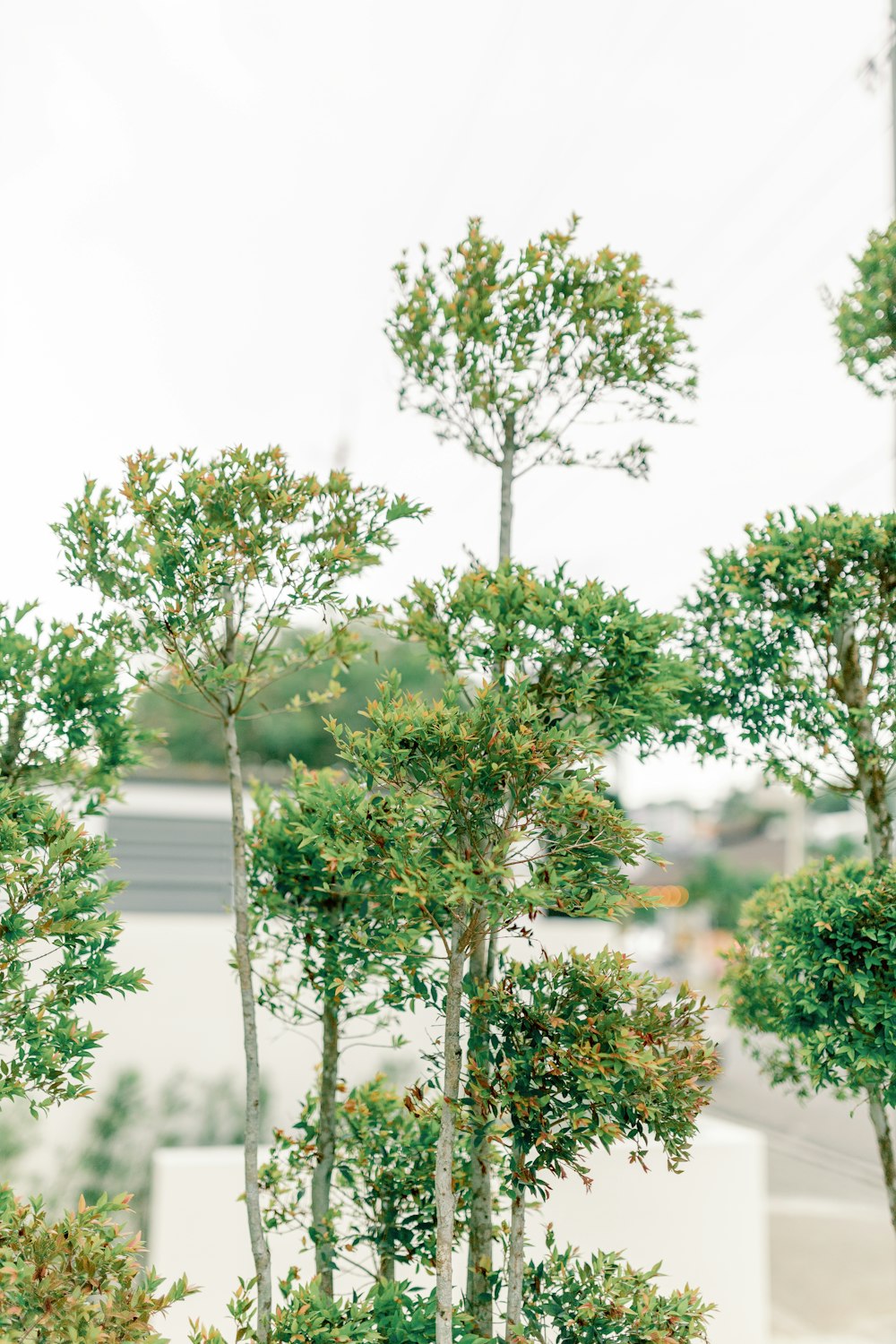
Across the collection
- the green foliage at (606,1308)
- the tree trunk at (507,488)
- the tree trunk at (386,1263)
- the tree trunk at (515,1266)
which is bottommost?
the tree trunk at (386,1263)

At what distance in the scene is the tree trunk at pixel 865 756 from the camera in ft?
11.0

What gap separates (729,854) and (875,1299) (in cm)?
3446

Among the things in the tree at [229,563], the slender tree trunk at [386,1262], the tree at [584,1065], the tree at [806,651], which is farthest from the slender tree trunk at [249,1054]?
the tree at [806,651]

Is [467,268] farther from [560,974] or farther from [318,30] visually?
[318,30]

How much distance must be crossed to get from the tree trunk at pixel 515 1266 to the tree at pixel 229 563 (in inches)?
27.7

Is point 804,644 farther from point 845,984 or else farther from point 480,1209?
point 480,1209

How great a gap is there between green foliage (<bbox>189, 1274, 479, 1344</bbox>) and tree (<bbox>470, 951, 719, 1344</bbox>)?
25 cm

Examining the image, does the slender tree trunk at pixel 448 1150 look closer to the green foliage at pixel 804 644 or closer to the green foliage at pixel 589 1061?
the green foliage at pixel 589 1061

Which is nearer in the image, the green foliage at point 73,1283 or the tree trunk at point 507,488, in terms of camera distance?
the green foliage at point 73,1283

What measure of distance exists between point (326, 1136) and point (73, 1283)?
1.09 m

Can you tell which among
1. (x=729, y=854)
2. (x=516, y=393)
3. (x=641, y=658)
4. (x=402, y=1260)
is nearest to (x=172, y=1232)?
(x=402, y=1260)

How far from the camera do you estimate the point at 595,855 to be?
2.77 metres

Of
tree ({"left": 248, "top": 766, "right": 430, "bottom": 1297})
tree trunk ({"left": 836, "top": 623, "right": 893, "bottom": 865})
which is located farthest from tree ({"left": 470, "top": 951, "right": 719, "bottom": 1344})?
tree trunk ({"left": 836, "top": 623, "right": 893, "bottom": 865})

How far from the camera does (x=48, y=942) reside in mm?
2812
